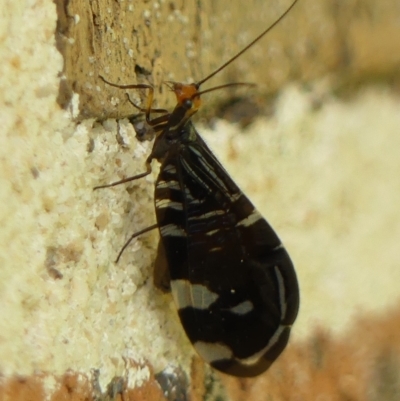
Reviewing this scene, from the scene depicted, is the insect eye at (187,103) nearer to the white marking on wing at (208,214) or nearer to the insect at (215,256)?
the insect at (215,256)

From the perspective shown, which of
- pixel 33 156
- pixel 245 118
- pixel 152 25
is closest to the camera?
pixel 33 156

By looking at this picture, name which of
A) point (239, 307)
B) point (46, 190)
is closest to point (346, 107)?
point (239, 307)

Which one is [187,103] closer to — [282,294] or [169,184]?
[169,184]

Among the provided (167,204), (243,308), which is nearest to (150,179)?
(167,204)

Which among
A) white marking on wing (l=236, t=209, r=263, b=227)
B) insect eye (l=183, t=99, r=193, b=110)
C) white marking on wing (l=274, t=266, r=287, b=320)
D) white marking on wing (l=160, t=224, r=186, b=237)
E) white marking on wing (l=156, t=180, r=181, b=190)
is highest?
insect eye (l=183, t=99, r=193, b=110)

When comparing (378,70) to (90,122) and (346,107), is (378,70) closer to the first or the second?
(346,107)

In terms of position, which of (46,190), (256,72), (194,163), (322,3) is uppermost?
(322,3)

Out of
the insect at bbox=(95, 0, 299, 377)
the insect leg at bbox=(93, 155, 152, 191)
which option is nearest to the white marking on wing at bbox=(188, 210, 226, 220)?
the insect at bbox=(95, 0, 299, 377)

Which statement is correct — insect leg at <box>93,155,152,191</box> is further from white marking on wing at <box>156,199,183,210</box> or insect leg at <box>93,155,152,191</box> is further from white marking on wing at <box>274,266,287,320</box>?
white marking on wing at <box>274,266,287,320</box>
